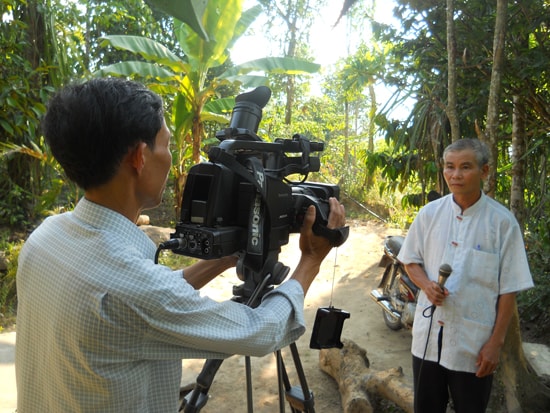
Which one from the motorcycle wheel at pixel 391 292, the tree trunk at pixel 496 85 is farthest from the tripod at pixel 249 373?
the motorcycle wheel at pixel 391 292

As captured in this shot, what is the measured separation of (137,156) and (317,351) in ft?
10.7

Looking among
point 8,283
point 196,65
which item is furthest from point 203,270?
point 196,65

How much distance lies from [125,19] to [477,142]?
726 centimetres

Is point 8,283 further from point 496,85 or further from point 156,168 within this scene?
point 496,85

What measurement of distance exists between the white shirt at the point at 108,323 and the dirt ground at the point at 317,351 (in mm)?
812

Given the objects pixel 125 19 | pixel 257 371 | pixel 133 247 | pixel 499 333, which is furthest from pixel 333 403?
pixel 125 19

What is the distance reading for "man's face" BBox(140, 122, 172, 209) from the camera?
37.7 inches

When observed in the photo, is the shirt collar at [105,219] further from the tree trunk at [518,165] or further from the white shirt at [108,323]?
the tree trunk at [518,165]

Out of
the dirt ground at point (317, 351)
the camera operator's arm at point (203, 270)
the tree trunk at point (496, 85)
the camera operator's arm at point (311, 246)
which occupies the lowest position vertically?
the dirt ground at point (317, 351)

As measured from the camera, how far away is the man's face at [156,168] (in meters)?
0.96

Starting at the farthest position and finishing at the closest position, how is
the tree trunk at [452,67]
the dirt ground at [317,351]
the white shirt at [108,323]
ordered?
the dirt ground at [317,351] → the tree trunk at [452,67] → the white shirt at [108,323]

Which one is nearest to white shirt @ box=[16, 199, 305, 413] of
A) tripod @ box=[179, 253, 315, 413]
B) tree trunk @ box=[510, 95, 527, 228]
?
tripod @ box=[179, 253, 315, 413]

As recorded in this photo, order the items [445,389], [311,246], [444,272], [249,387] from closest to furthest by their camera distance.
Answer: [311,246]
[249,387]
[444,272]
[445,389]

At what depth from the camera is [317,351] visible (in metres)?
3.87
